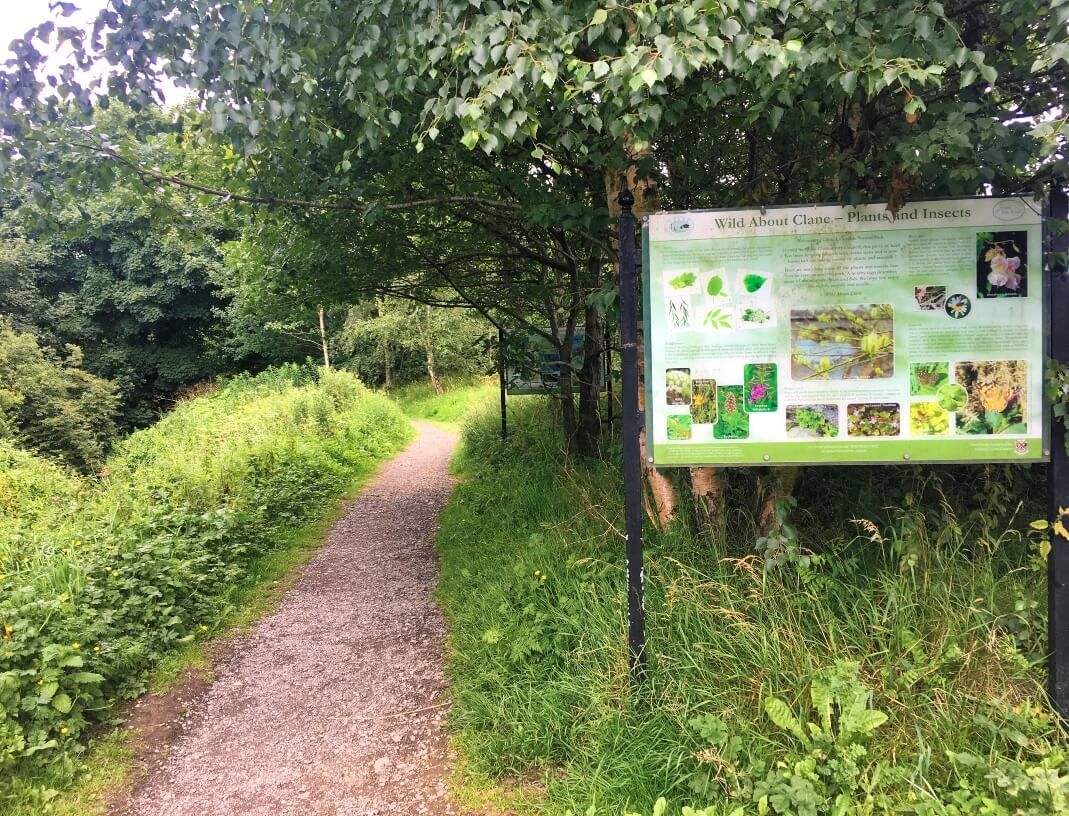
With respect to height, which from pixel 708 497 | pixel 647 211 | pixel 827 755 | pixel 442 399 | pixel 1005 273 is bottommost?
pixel 827 755

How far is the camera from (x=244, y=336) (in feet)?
99.0

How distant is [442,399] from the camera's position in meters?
25.0

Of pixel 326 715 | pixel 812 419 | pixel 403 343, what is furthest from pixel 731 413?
pixel 403 343

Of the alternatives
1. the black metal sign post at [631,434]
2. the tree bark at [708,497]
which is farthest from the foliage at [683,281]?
the tree bark at [708,497]

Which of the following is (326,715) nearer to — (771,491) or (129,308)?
(771,491)

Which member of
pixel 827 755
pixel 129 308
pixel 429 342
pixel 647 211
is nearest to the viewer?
pixel 827 755

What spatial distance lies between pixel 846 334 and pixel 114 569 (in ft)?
15.8

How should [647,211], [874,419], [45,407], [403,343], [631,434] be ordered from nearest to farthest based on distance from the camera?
[874,419] → [631,434] → [647,211] → [45,407] → [403,343]

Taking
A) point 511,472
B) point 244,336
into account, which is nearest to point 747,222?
point 511,472

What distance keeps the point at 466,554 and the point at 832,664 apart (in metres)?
3.63

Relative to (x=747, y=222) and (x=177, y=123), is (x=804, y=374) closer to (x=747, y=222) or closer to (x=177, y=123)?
(x=747, y=222)

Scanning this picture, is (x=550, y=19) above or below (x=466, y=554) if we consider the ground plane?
above

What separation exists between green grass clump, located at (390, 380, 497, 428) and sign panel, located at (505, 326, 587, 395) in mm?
10905

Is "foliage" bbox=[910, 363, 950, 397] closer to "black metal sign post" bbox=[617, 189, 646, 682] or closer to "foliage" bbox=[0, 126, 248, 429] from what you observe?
"black metal sign post" bbox=[617, 189, 646, 682]
